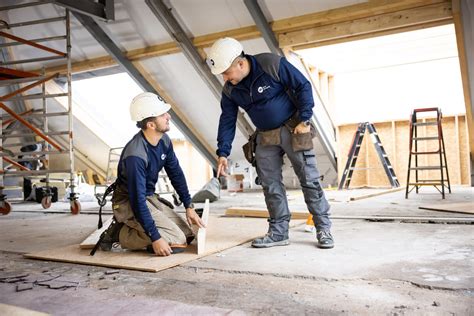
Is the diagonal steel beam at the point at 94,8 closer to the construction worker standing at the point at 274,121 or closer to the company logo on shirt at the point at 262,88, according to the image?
the construction worker standing at the point at 274,121

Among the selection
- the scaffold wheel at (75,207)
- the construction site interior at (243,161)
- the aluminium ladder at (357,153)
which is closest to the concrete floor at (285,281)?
the construction site interior at (243,161)

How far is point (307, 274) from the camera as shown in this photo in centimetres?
182

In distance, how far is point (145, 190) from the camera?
7.44 feet

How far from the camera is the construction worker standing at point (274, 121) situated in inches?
94.8

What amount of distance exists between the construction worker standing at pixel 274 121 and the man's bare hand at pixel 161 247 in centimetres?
50

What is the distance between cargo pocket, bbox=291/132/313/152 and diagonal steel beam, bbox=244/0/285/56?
3258mm

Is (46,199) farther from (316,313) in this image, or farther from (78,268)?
(316,313)

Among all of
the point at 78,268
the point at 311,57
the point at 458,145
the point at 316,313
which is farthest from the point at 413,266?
the point at 458,145

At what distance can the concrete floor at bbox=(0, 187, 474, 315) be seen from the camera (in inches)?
56.9

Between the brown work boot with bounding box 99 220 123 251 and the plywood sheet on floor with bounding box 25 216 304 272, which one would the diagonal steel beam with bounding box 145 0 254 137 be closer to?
the plywood sheet on floor with bounding box 25 216 304 272

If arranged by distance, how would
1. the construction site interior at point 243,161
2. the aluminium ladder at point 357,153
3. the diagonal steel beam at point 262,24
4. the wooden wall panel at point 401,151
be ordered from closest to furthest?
the construction site interior at point 243,161 < the diagonal steel beam at point 262,24 < the aluminium ladder at point 357,153 < the wooden wall panel at point 401,151

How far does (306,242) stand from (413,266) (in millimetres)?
A: 790

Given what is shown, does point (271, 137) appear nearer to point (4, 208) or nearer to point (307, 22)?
point (307, 22)

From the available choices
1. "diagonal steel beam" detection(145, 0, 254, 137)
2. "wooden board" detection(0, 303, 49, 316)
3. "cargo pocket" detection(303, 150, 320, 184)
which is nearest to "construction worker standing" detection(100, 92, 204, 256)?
"cargo pocket" detection(303, 150, 320, 184)
